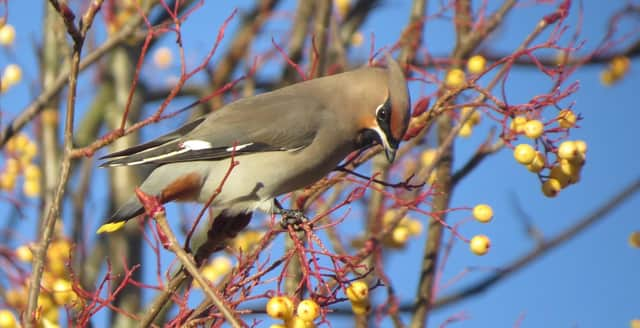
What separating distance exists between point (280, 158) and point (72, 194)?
5.88 ft

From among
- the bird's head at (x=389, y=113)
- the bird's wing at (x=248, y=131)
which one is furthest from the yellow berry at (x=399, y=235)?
the bird's wing at (x=248, y=131)

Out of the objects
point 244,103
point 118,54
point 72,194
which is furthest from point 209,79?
point 244,103

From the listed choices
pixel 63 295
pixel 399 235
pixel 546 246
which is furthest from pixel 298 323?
pixel 546 246

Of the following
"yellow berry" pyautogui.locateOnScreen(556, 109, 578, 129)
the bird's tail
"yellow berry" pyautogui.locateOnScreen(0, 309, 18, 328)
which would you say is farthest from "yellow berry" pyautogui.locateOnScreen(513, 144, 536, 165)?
"yellow berry" pyautogui.locateOnScreen(0, 309, 18, 328)

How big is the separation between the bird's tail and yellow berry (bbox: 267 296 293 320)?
0.88 meters

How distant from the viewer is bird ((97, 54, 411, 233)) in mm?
3275

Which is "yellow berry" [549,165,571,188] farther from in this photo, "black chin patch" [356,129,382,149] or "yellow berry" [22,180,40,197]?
"yellow berry" [22,180,40,197]

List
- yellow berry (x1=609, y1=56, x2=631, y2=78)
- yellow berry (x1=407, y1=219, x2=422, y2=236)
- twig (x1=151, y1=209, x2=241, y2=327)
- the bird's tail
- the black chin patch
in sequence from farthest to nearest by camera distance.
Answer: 1. yellow berry (x1=407, y1=219, x2=422, y2=236)
2. yellow berry (x1=609, y1=56, x2=631, y2=78)
3. the black chin patch
4. the bird's tail
5. twig (x1=151, y1=209, x2=241, y2=327)

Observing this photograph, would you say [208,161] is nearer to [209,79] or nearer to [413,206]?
[413,206]

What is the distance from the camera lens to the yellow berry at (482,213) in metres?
3.16

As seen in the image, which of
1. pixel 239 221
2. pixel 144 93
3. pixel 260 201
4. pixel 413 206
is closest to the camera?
pixel 239 221

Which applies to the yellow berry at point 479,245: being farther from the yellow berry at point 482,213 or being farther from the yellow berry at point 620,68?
the yellow berry at point 620,68

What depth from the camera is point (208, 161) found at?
3400 mm

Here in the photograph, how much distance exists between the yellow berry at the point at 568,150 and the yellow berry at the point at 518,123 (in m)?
0.13
